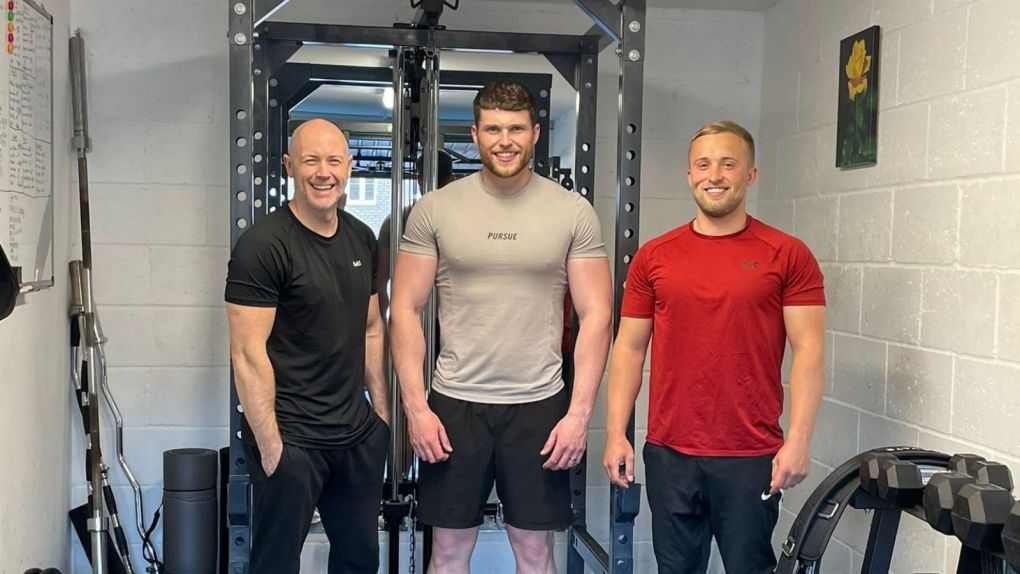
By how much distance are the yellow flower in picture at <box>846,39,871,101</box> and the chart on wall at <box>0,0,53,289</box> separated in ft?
7.94

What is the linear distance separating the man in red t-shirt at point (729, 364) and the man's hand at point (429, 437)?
56 centimetres

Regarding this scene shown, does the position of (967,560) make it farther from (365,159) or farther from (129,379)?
(129,379)

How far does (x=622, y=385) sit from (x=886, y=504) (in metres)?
0.80

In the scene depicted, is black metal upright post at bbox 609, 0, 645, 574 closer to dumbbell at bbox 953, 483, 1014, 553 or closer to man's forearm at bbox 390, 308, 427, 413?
man's forearm at bbox 390, 308, 427, 413

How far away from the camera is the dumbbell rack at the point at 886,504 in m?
1.54

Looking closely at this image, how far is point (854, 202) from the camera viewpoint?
2.79m

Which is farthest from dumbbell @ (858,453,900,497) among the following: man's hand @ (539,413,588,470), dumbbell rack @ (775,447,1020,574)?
man's hand @ (539,413,588,470)

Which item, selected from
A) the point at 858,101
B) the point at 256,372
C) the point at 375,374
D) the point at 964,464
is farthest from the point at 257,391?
the point at 858,101

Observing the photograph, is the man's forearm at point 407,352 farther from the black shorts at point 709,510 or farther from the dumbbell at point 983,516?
the dumbbell at point 983,516

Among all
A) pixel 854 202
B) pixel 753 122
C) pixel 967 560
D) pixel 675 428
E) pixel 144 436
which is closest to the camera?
pixel 967 560

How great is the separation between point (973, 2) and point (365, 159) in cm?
193

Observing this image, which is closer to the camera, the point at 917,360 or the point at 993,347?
the point at 993,347

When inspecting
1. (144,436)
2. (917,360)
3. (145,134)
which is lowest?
(144,436)

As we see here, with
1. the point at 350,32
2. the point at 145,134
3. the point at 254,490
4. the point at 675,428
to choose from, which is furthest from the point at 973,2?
the point at 145,134
